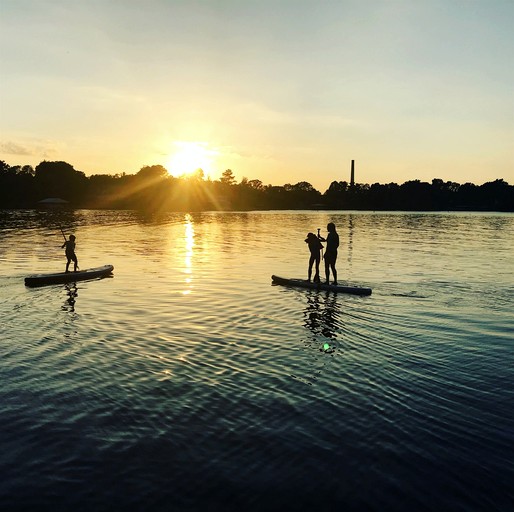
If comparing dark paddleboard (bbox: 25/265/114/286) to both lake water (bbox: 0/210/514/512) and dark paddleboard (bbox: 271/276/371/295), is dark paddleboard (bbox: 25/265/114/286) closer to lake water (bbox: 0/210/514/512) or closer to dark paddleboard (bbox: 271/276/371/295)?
lake water (bbox: 0/210/514/512)

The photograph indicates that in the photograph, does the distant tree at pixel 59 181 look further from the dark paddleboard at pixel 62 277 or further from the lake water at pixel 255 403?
the lake water at pixel 255 403

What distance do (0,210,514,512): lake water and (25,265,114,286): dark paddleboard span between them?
324 cm

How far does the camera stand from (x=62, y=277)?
27219 mm

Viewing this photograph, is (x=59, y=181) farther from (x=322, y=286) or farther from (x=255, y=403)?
(x=255, y=403)

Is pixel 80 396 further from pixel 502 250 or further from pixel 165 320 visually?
pixel 502 250

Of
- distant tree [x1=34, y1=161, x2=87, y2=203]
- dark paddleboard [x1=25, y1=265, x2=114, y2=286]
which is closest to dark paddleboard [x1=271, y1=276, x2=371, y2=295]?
dark paddleboard [x1=25, y1=265, x2=114, y2=286]

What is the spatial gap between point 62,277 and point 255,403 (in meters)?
20.2

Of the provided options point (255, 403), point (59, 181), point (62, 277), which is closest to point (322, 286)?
point (62, 277)

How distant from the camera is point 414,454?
28.4 feet

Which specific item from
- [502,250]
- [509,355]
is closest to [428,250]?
[502,250]

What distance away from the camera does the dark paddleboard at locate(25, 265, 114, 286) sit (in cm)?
2622

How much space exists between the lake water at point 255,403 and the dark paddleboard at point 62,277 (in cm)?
324

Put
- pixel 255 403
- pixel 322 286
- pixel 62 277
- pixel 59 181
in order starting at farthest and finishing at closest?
pixel 59 181 → pixel 62 277 → pixel 322 286 → pixel 255 403

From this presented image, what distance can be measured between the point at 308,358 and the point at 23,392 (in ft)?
25.4
